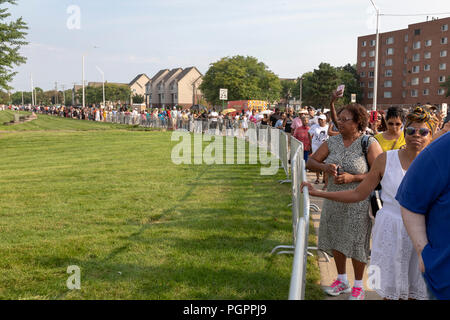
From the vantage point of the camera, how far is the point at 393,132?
16.2ft

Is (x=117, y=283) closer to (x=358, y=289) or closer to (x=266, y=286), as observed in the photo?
(x=266, y=286)

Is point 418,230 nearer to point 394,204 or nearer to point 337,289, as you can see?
point 394,204

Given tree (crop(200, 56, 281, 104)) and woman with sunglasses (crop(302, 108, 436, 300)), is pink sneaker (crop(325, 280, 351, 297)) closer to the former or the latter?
woman with sunglasses (crop(302, 108, 436, 300))

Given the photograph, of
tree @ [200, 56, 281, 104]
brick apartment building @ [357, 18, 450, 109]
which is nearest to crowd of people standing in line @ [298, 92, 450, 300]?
brick apartment building @ [357, 18, 450, 109]

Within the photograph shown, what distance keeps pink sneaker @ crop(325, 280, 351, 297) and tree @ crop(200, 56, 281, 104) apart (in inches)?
3380

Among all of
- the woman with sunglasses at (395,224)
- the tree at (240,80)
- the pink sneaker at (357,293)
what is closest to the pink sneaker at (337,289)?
the pink sneaker at (357,293)

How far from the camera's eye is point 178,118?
3459 centimetres

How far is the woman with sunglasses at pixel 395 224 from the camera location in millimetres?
2945

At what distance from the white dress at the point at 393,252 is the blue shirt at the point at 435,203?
124 centimetres

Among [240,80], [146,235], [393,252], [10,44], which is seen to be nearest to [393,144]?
[393,252]

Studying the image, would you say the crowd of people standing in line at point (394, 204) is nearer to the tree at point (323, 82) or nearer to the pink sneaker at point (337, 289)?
the pink sneaker at point (337, 289)

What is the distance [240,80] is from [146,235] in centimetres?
8601

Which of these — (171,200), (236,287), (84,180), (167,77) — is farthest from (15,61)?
(167,77)

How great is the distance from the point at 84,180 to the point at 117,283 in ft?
23.2
